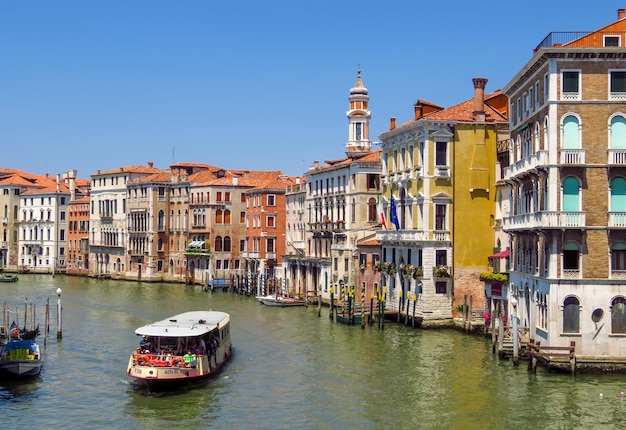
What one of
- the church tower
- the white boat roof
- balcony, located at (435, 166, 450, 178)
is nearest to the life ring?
→ the white boat roof

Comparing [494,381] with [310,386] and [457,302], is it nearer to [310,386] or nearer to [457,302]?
[310,386]

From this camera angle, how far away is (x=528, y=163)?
29.4m

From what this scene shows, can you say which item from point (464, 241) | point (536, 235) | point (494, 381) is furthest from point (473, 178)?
point (494, 381)

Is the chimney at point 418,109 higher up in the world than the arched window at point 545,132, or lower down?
higher up

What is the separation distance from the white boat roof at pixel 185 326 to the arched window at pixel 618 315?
12034 mm

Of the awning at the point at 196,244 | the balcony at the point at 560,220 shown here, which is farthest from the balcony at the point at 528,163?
the awning at the point at 196,244

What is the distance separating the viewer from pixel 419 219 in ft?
131

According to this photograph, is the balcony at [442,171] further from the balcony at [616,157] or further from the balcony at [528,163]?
the balcony at [616,157]

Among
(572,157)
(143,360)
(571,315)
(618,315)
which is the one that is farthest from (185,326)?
(618,315)

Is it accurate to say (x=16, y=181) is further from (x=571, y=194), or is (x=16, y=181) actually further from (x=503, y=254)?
(x=571, y=194)

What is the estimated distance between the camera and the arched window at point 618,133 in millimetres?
27031

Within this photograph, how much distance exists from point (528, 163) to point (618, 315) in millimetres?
5702

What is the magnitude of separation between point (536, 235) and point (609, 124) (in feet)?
13.8

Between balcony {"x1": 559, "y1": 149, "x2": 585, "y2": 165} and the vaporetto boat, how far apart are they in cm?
1186
